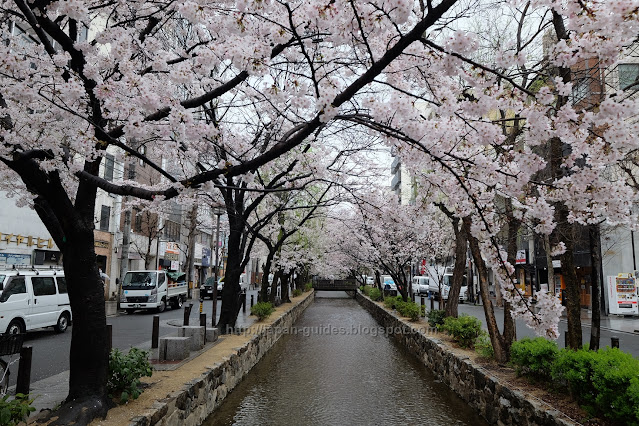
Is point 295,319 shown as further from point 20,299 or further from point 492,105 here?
point 492,105

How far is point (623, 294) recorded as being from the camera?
24.0 m

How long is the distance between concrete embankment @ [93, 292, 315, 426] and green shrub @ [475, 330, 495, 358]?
5512mm

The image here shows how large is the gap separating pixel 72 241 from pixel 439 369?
29.0ft

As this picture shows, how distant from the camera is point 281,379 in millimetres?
10789

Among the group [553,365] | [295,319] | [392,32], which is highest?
[392,32]

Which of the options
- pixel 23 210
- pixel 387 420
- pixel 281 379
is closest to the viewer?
pixel 387 420

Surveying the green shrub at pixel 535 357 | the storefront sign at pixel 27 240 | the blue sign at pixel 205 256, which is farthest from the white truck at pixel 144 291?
the blue sign at pixel 205 256

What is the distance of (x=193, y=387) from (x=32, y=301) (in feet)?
32.9

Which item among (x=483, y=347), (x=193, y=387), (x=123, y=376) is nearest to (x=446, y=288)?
(x=483, y=347)

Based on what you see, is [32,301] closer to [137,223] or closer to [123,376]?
[123,376]

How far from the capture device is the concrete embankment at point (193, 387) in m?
5.68

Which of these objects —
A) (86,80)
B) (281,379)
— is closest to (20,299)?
(281,379)

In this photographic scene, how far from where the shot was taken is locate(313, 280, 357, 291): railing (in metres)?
55.6

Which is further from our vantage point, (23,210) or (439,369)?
(23,210)
